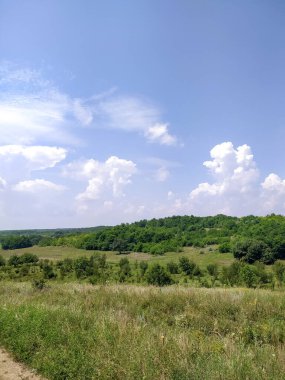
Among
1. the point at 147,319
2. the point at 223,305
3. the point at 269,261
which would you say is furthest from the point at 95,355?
the point at 269,261

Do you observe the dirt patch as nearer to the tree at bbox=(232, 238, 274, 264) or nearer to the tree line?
the tree at bbox=(232, 238, 274, 264)

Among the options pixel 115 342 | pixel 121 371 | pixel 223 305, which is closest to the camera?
pixel 121 371

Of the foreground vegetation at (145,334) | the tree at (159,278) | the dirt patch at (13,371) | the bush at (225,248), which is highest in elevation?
the foreground vegetation at (145,334)

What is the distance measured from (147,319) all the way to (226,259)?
98974mm

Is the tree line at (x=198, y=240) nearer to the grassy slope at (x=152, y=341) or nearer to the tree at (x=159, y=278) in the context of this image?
the tree at (x=159, y=278)

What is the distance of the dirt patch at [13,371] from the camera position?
6.41 metres

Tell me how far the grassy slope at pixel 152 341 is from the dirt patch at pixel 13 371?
17 centimetres

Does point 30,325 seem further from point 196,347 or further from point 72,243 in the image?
point 72,243

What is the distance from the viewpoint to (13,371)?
670 centimetres

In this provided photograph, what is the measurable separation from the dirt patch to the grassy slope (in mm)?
175

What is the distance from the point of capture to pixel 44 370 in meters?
6.43

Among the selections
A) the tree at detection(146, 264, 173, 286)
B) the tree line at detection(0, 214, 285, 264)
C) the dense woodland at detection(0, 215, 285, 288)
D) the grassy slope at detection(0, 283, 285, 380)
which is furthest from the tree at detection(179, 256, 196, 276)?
the grassy slope at detection(0, 283, 285, 380)

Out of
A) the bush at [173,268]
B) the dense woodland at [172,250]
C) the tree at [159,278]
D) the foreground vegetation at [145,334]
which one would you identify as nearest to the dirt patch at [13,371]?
the foreground vegetation at [145,334]

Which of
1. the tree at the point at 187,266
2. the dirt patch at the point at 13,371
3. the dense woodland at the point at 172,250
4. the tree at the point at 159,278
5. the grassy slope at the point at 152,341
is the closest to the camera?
the grassy slope at the point at 152,341
